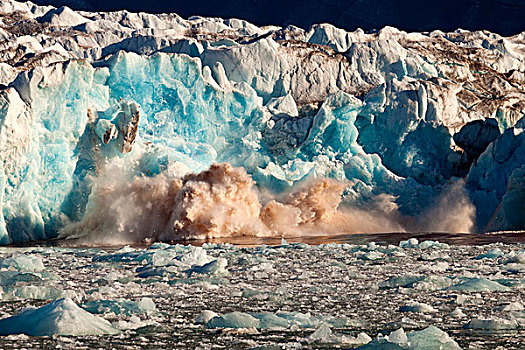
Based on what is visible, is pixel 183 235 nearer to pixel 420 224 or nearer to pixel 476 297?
pixel 420 224

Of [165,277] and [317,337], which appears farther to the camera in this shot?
[165,277]

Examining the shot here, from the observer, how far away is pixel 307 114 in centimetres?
2627

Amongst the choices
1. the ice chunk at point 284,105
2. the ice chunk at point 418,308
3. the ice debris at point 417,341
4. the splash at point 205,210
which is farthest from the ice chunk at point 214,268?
the ice chunk at point 284,105

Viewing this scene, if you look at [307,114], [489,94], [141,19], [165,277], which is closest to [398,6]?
[141,19]

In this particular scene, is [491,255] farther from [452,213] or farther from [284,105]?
[284,105]

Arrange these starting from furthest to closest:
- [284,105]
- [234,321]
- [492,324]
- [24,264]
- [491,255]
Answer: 1. [284,105]
2. [491,255]
3. [24,264]
4. [234,321]
5. [492,324]

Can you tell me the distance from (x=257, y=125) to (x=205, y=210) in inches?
185

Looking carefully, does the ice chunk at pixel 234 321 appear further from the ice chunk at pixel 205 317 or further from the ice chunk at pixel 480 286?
the ice chunk at pixel 480 286

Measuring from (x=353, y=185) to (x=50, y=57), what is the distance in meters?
13.0

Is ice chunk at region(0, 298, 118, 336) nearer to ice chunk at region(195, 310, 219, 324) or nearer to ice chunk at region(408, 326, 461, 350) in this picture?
ice chunk at region(195, 310, 219, 324)

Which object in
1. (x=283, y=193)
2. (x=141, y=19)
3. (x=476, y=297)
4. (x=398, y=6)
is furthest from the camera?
(x=398, y=6)

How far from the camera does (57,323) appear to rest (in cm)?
517

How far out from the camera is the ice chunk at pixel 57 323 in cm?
514

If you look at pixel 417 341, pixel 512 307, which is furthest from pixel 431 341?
pixel 512 307
